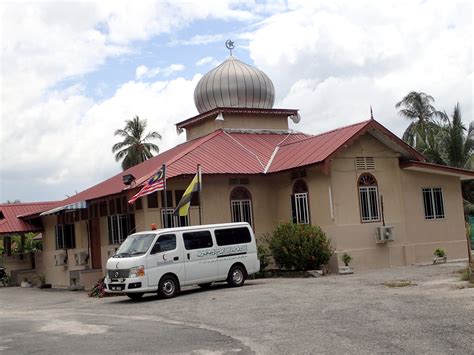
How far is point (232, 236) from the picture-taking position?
1967 centimetres

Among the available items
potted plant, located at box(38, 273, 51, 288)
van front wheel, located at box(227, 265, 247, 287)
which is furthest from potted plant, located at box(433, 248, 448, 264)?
potted plant, located at box(38, 273, 51, 288)

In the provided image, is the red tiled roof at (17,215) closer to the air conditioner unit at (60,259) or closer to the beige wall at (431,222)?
the air conditioner unit at (60,259)

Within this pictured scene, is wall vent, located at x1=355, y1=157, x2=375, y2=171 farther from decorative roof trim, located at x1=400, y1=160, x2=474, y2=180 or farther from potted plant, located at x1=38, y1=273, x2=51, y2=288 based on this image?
potted plant, located at x1=38, y1=273, x2=51, y2=288

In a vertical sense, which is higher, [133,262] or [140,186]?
[140,186]

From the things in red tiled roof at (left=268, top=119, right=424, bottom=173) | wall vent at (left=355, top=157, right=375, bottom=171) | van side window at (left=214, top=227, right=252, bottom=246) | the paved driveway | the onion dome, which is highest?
the onion dome

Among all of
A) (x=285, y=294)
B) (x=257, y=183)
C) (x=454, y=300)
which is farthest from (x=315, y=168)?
(x=454, y=300)

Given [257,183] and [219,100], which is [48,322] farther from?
[219,100]

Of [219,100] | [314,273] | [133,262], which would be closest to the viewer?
[133,262]

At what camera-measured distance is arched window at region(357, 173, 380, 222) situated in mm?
23953

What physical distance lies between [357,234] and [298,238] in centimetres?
248

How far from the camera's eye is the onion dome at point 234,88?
29734mm

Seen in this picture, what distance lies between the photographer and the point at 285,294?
640 inches

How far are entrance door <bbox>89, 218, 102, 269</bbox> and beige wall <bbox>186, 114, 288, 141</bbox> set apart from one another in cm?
636

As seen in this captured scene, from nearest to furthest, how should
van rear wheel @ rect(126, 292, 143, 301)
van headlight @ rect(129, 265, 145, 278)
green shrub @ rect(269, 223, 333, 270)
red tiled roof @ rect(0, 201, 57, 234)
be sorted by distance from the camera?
van headlight @ rect(129, 265, 145, 278)
van rear wheel @ rect(126, 292, 143, 301)
green shrub @ rect(269, 223, 333, 270)
red tiled roof @ rect(0, 201, 57, 234)
